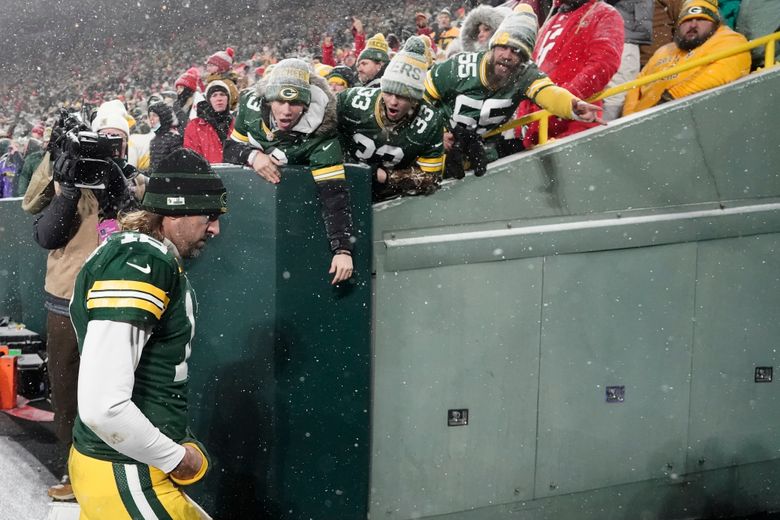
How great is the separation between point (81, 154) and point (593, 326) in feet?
9.20

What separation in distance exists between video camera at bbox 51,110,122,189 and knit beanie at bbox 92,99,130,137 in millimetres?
1254

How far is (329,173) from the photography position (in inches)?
137

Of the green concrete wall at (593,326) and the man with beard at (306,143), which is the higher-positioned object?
the man with beard at (306,143)

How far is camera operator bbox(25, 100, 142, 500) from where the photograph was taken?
365 centimetres

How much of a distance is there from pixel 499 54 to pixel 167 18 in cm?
2432

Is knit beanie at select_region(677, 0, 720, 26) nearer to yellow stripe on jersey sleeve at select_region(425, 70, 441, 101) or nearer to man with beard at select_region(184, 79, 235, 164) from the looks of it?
yellow stripe on jersey sleeve at select_region(425, 70, 441, 101)

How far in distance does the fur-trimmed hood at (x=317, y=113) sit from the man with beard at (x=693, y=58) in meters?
2.31

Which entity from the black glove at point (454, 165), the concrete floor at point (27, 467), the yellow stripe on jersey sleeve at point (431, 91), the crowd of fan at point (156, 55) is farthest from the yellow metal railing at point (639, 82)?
the crowd of fan at point (156, 55)

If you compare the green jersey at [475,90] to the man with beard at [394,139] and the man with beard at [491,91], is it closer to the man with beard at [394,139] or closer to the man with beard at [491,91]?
the man with beard at [491,91]

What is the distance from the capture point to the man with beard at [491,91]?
394 centimetres

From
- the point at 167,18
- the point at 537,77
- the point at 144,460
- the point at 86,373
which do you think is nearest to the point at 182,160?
the point at 86,373

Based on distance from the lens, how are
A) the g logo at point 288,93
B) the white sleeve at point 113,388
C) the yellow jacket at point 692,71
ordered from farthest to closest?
the yellow jacket at point 692,71 → the g logo at point 288,93 → the white sleeve at point 113,388

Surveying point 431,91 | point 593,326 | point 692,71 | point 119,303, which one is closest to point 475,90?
point 431,91

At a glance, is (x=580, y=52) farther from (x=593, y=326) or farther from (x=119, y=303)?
(x=119, y=303)
